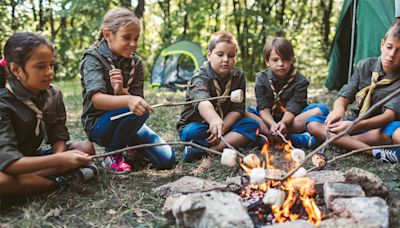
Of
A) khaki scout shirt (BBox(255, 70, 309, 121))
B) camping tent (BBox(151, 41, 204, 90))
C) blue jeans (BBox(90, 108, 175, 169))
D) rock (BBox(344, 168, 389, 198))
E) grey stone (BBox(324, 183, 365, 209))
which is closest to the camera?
grey stone (BBox(324, 183, 365, 209))

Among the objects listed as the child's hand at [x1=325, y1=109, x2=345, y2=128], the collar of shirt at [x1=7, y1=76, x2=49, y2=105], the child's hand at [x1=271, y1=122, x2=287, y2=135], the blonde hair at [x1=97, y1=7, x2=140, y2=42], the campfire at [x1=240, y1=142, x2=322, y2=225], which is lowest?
the campfire at [x1=240, y1=142, x2=322, y2=225]

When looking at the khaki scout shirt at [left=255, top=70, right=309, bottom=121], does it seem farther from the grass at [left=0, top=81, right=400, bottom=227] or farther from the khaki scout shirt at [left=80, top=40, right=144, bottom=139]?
the khaki scout shirt at [left=80, top=40, right=144, bottom=139]

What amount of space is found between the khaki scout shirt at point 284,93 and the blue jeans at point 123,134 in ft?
3.43

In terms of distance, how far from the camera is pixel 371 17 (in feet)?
16.4

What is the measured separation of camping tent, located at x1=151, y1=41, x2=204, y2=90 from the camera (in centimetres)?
752

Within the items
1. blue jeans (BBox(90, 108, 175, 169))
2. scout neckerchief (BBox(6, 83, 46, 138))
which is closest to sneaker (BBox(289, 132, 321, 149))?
blue jeans (BBox(90, 108, 175, 169))

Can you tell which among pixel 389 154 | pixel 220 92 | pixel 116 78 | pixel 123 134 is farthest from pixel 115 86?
pixel 389 154

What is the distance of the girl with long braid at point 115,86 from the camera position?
8.02ft

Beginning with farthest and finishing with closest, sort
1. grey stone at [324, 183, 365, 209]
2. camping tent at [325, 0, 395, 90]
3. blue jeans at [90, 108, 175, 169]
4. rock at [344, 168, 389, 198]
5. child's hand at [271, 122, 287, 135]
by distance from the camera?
camping tent at [325, 0, 395, 90], child's hand at [271, 122, 287, 135], blue jeans at [90, 108, 175, 169], rock at [344, 168, 389, 198], grey stone at [324, 183, 365, 209]

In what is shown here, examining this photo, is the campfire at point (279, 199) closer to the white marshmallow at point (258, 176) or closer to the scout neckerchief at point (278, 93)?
the white marshmallow at point (258, 176)

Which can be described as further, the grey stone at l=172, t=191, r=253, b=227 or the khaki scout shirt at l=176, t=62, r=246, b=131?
the khaki scout shirt at l=176, t=62, r=246, b=131

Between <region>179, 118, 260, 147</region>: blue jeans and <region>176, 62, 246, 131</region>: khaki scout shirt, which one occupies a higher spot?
<region>176, 62, 246, 131</region>: khaki scout shirt

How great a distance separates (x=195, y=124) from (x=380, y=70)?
4.56 feet

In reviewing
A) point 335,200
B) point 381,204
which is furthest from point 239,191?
point 381,204
